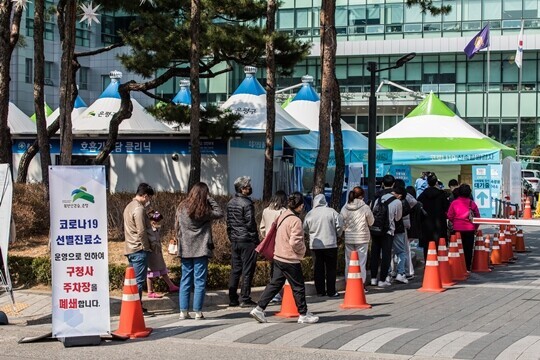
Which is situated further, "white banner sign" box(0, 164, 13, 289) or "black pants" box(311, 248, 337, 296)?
"black pants" box(311, 248, 337, 296)

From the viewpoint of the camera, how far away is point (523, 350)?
32.0ft

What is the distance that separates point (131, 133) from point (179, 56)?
5410 mm

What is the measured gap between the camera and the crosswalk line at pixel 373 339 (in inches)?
388

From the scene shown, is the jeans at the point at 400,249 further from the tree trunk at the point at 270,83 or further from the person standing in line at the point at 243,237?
the tree trunk at the point at 270,83

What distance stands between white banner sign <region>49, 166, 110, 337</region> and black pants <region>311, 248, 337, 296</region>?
4.62m

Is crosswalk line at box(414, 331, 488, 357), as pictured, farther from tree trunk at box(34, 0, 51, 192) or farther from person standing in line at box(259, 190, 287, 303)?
tree trunk at box(34, 0, 51, 192)

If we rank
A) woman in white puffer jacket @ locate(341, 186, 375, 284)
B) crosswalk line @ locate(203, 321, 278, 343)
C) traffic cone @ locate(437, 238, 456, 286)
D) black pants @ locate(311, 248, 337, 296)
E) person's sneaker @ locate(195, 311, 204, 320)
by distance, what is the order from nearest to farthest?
crosswalk line @ locate(203, 321, 278, 343) < person's sneaker @ locate(195, 311, 204, 320) < black pants @ locate(311, 248, 337, 296) < woman in white puffer jacket @ locate(341, 186, 375, 284) < traffic cone @ locate(437, 238, 456, 286)

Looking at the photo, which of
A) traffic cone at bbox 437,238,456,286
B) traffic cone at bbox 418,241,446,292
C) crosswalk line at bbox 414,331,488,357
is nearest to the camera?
crosswalk line at bbox 414,331,488,357

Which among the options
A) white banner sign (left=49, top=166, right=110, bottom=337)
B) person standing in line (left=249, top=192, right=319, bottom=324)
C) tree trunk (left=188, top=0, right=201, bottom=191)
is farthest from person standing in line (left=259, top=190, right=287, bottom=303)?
tree trunk (left=188, top=0, right=201, bottom=191)

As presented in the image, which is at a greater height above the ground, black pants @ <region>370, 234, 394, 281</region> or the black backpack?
the black backpack

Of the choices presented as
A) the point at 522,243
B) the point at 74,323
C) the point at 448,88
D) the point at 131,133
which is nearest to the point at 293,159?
the point at 131,133

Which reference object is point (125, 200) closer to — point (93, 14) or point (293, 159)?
point (93, 14)

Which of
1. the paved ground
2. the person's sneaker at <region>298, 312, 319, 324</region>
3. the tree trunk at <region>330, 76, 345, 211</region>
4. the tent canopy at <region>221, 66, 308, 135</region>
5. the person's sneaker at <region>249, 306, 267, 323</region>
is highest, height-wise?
the tent canopy at <region>221, 66, 308, 135</region>

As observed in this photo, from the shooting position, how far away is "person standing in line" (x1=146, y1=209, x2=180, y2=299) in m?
12.8
